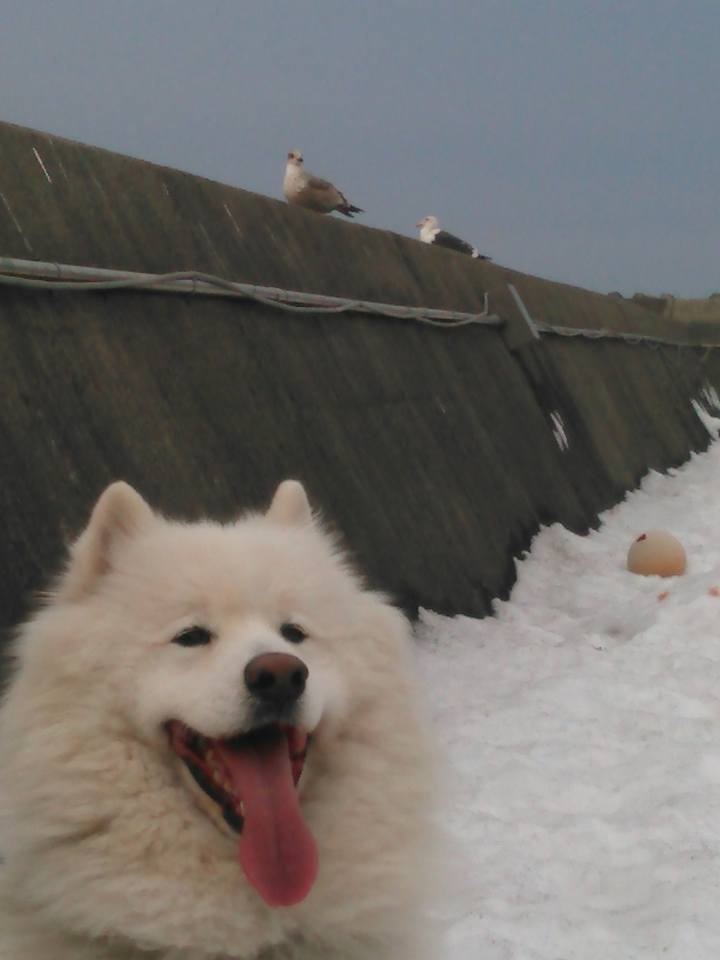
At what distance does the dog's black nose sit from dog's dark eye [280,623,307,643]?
0.24 meters

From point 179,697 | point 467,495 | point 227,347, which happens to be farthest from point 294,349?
point 179,697

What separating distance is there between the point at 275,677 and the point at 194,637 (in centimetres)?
25

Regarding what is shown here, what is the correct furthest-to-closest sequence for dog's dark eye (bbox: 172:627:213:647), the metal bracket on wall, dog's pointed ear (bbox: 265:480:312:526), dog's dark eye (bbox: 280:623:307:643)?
the metal bracket on wall
dog's pointed ear (bbox: 265:480:312:526)
dog's dark eye (bbox: 280:623:307:643)
dog's dark eye (bbox: 172:627:213:647)

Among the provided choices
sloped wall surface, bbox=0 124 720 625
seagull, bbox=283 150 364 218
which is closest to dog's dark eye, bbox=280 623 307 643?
sloped wall surface, bbox=0 124 720 625

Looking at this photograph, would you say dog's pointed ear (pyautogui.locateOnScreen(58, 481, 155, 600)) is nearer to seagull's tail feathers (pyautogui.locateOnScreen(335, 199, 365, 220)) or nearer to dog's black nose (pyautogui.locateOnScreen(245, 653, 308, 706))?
dog's black nose (pyautogui.locateOnScreen(245, 653, 308, 706))

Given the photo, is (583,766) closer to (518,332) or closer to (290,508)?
(290,508)

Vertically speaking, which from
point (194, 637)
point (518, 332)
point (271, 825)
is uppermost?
point (518, 332)

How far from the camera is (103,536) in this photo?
7.45 ft

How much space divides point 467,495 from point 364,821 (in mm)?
5746

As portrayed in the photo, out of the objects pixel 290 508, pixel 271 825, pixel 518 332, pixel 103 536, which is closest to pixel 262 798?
pixel 271 825

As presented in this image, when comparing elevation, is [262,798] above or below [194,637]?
below

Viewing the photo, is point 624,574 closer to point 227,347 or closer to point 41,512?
point 227,347

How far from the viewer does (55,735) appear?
6.51 ft

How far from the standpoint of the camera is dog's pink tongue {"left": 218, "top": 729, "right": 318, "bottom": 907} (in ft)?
6.36
